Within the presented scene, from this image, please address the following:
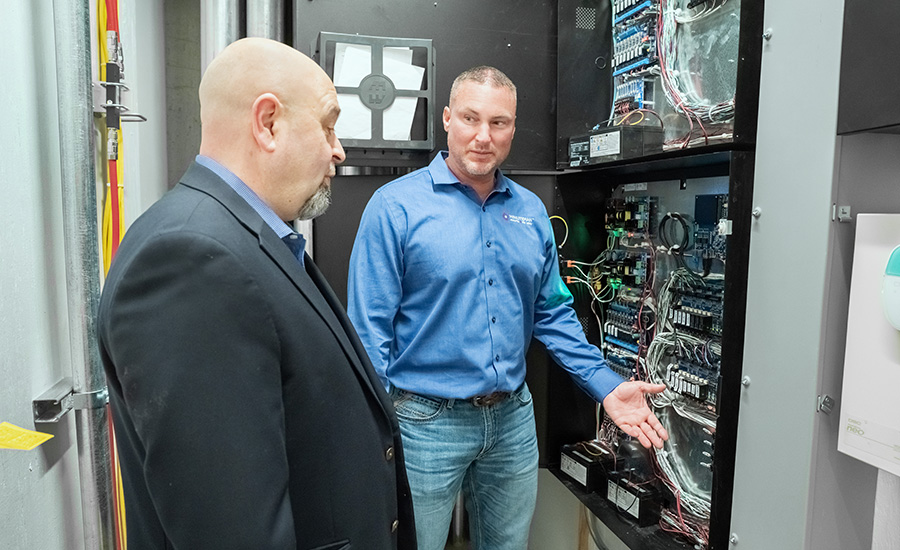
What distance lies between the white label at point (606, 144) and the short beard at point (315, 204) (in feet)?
3.21

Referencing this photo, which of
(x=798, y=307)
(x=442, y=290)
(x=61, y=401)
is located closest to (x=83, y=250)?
(x=61, y=401)

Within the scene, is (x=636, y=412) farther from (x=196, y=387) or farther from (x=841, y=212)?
(x=196, y=387)

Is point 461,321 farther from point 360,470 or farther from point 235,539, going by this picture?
point 235,539

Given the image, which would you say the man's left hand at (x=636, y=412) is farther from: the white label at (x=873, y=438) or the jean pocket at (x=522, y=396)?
the white label at (x=873, y=438)

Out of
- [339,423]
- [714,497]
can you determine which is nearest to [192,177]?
[339,423]

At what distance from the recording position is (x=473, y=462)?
1.62 m

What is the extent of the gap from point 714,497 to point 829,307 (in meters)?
0.54

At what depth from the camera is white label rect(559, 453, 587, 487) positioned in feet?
6.15

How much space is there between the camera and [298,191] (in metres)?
0.84

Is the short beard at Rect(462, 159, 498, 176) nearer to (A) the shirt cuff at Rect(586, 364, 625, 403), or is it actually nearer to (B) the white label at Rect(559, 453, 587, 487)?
(A) the shirt cuff at Rect(586, 364, 625, 403)

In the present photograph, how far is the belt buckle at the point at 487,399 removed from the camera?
1.51m

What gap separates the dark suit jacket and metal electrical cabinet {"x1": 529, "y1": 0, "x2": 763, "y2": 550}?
0.95m

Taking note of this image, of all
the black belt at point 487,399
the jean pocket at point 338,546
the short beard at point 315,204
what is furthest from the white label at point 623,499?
the short beard at point 315,204

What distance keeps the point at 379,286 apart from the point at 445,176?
13.7 inches
